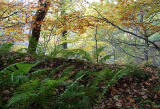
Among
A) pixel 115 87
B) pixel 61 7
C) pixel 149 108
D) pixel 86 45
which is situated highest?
pixel 61 7

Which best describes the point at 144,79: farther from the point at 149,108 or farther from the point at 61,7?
the point at 61,7

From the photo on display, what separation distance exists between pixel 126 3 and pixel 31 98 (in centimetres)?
433

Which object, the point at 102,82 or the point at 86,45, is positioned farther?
the point at 86,45

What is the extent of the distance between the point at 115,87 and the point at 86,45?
719 centimetres

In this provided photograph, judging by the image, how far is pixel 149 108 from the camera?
7.73 feet

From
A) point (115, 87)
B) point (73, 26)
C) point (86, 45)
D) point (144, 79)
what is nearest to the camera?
point (115, 87)

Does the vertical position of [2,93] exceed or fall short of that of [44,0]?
it falls short

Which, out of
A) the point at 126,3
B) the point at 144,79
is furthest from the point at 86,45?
the point at 144,79

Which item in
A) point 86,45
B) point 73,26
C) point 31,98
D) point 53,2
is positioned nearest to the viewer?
point 31,98

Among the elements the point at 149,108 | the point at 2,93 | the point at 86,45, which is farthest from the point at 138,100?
the point at 86,45

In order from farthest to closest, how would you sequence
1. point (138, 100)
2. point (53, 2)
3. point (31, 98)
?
point (53, 2) < point (138, 100) < point (31, 98)

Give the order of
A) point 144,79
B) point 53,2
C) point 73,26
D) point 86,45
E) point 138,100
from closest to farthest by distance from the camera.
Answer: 1. point 138,100
2. point 144,79
3. point 73,26
4. point 53,2
5. point 86,45

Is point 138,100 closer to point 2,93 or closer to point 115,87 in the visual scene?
point 115,87

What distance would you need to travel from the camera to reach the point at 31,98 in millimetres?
2223
